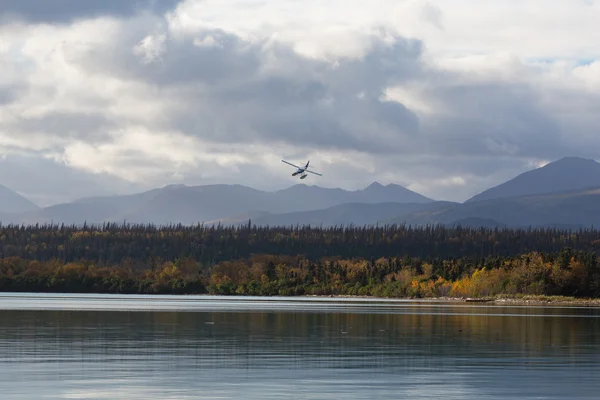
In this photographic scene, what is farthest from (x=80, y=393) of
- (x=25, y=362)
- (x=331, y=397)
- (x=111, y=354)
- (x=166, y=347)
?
(x=166, y=347)

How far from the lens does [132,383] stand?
47.8 meters

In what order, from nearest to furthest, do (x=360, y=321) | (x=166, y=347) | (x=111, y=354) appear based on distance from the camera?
(x=111, y=354) < (x=166, y=347) < (x=360, y=321)

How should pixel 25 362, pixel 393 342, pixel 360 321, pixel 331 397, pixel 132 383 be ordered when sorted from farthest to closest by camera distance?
pixel 360 321 < pixel 393 342 < pixel 25 362 < pixel 132 383 < pixel 331 397

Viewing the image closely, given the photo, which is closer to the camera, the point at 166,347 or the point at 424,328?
the point at 166,347

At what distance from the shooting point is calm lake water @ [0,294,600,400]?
45.4m

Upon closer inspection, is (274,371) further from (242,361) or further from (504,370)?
(504,370)

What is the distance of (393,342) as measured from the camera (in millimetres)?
74875

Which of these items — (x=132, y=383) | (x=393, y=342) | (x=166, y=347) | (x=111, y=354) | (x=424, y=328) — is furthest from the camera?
(x=424, y=328)

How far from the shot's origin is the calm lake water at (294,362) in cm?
4544

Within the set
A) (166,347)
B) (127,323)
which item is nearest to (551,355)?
(166,347)

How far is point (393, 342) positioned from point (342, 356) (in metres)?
12.8

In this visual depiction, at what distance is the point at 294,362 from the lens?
5806cm

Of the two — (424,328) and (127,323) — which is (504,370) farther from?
(127,323)

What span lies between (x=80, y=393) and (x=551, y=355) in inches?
1173
